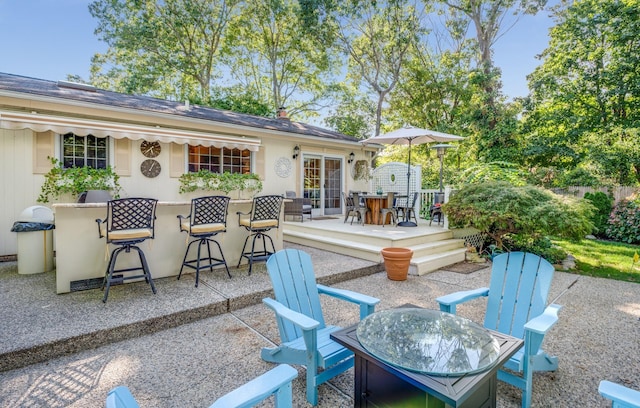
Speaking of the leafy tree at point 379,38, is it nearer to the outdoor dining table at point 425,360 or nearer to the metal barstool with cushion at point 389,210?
the metal barstool with cushion at point 389,210

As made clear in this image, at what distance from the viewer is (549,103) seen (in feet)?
43.4

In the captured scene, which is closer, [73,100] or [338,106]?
[73,100]

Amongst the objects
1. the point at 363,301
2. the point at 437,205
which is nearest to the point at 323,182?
the point at 437,205

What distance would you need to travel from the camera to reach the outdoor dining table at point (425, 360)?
1501mm

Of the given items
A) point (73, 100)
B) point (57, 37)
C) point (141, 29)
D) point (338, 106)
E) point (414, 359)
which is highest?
point (141, 29)

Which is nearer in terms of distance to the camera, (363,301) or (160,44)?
(363,301)

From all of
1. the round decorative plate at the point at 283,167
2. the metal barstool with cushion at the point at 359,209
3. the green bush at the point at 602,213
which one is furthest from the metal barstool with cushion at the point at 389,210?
the green bush at the point at 602,213

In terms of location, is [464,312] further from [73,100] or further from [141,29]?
[141,29]

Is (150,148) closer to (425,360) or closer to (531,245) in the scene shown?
(425,360)

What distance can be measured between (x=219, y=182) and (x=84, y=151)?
9.62 ft

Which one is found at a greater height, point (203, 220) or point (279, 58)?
point (279, 58)

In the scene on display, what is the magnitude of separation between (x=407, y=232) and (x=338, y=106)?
47.7ft

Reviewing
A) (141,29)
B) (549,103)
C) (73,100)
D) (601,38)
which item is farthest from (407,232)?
(141,29)

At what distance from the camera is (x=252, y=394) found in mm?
1278
